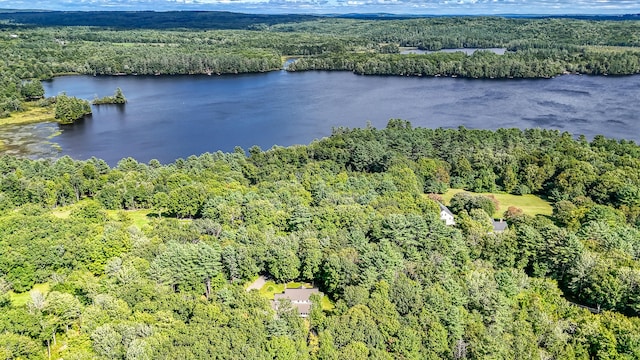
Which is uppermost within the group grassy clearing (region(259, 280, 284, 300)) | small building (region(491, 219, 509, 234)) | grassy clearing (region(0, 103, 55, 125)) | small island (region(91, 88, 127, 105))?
small island (region(91, 88, 127, 105))

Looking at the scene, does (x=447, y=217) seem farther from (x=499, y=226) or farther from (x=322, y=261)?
(x=322, y=261)

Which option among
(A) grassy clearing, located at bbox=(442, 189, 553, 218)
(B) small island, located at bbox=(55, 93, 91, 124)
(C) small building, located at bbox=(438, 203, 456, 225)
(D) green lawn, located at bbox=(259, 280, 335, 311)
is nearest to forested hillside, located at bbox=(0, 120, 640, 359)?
(D) green lawn, located at bbox=(259, 280, 335, 311)

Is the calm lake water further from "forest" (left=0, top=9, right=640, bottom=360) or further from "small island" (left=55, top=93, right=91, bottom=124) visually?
"forest" (left=0, top=9, right=640, bottom=360)

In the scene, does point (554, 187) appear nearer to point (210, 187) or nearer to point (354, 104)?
point (210, 187)

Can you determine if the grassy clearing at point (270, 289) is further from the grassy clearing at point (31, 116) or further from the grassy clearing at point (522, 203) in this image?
the grassy clearing at point (31, 116)

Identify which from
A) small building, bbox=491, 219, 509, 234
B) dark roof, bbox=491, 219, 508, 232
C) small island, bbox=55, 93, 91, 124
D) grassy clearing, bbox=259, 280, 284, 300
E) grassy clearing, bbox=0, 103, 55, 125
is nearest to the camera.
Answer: grassy clearing, bbox=259, 280, 284, 300

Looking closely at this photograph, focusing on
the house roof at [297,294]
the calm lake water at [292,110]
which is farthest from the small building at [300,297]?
the calm lake water at [292,110]
